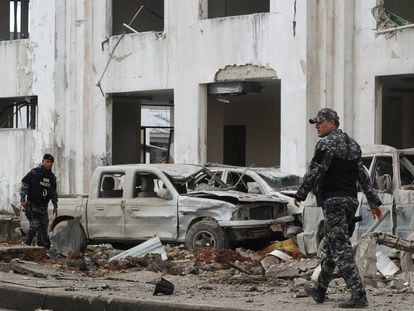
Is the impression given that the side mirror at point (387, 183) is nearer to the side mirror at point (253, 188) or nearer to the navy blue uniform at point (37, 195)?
the side mirror at point (253, 188)

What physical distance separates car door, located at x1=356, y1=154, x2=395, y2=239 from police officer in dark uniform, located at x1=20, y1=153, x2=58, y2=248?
523 cm

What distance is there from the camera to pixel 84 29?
84.5ft

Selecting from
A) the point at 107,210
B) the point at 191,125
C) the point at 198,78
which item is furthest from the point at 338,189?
the point at 191,125

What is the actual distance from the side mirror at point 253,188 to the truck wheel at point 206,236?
1.90 metres

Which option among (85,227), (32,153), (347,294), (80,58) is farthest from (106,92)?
(347,294)

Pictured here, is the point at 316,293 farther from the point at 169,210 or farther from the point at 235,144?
the point at 235,144

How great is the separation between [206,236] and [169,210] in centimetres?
98

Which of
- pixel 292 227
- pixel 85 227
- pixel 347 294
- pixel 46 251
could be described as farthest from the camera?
pixel 85 227

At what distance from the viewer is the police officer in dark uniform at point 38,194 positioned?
15578mm

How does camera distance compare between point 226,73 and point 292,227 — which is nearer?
point 292,227

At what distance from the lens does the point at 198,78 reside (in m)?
23.2

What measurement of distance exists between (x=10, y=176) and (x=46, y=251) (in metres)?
12.9

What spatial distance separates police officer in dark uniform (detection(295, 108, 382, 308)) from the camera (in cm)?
876

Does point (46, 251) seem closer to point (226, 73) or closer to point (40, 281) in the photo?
point (40, 281)
